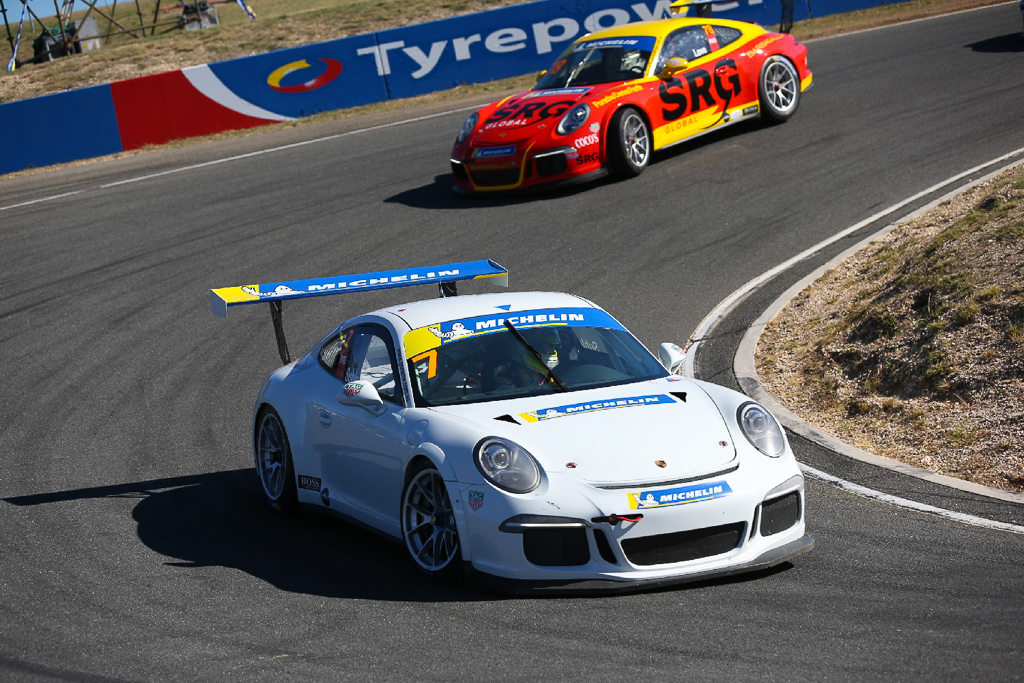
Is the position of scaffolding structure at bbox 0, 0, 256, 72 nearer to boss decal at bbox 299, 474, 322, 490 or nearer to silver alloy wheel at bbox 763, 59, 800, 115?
silver alloy wheel at bbox 763, 59, 800, 115

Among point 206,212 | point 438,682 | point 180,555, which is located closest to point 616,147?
point 206,212

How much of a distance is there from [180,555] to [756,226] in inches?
327

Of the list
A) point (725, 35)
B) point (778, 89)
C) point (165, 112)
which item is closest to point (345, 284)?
point (725, 35)

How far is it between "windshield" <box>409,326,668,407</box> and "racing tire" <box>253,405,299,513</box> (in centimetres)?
130

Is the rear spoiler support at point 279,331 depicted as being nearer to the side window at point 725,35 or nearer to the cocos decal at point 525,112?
the cocos decal at point 525,112

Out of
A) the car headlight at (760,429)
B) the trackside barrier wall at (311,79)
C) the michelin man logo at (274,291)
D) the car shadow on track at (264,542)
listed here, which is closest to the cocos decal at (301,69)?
the trackside barrier wall at (311,79)

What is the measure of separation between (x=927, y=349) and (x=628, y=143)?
23.4ft

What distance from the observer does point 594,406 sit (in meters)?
6.07

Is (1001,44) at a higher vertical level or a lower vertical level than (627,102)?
lower

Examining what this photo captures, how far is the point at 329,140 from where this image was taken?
1938 centimetres

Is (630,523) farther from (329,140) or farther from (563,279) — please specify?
(329,140)

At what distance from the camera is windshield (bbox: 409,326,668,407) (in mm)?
6363

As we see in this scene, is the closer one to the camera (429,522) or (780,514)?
(780,514)

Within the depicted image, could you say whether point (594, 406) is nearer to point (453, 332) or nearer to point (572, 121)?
point (453, 332)
